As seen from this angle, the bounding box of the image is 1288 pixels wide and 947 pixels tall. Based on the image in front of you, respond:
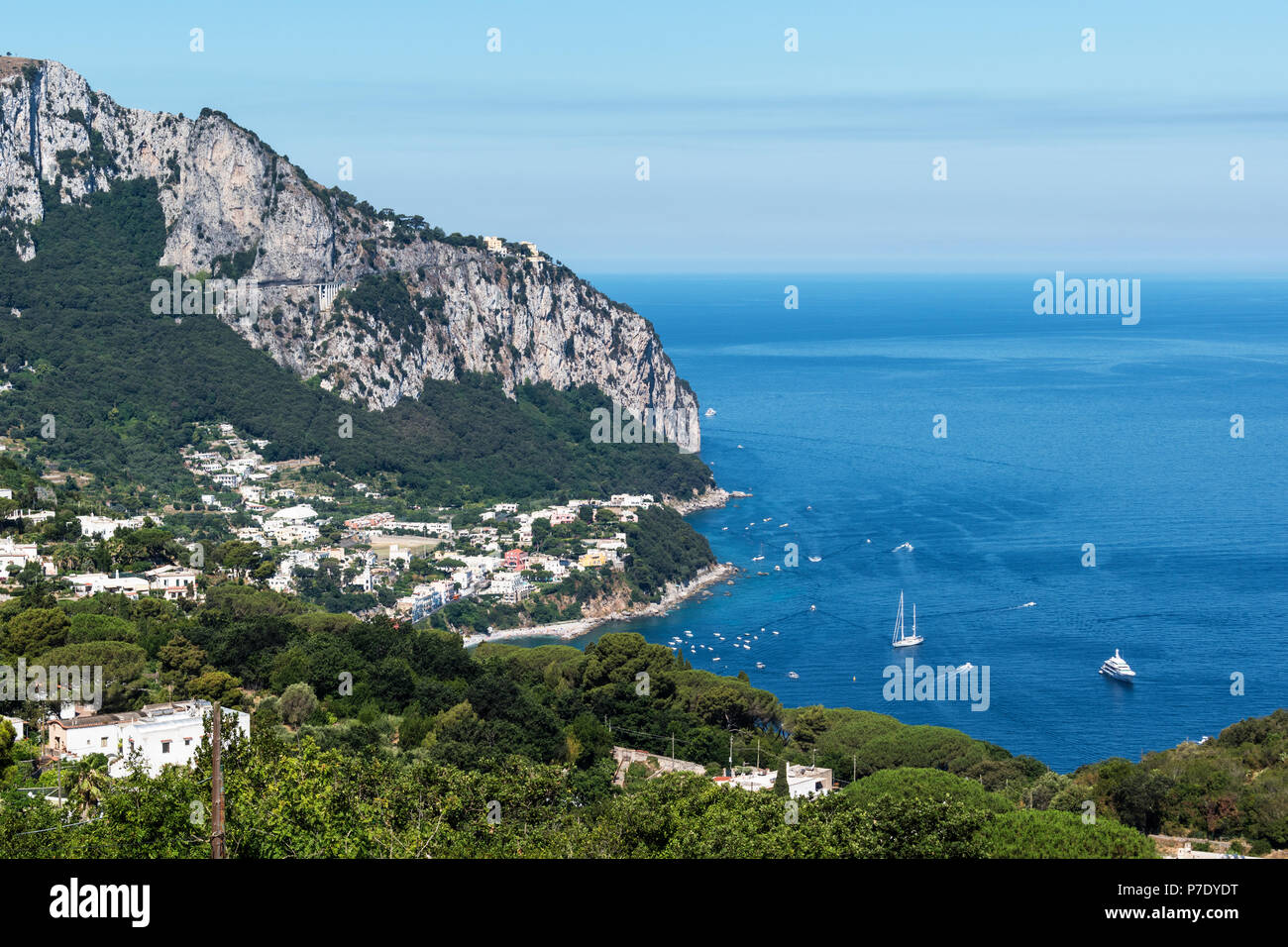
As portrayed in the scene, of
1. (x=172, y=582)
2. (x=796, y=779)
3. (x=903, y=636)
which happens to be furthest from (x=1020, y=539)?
(x=796, y=779)

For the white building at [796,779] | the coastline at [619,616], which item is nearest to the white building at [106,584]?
the coastline at [619,616]

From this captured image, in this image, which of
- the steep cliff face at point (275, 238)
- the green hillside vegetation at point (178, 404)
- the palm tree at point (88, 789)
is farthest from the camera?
the steep cliff face at point (275, 238)

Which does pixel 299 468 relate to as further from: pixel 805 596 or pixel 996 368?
pixel 996 368

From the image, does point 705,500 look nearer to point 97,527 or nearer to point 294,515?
point 294,515

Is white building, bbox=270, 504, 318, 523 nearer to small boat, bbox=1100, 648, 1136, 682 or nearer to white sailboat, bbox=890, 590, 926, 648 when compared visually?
white sailboat, bbox=890, 590, 926, 648

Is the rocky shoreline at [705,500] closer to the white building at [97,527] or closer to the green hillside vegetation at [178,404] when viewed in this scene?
the green hillside vegetation at [178,404]
